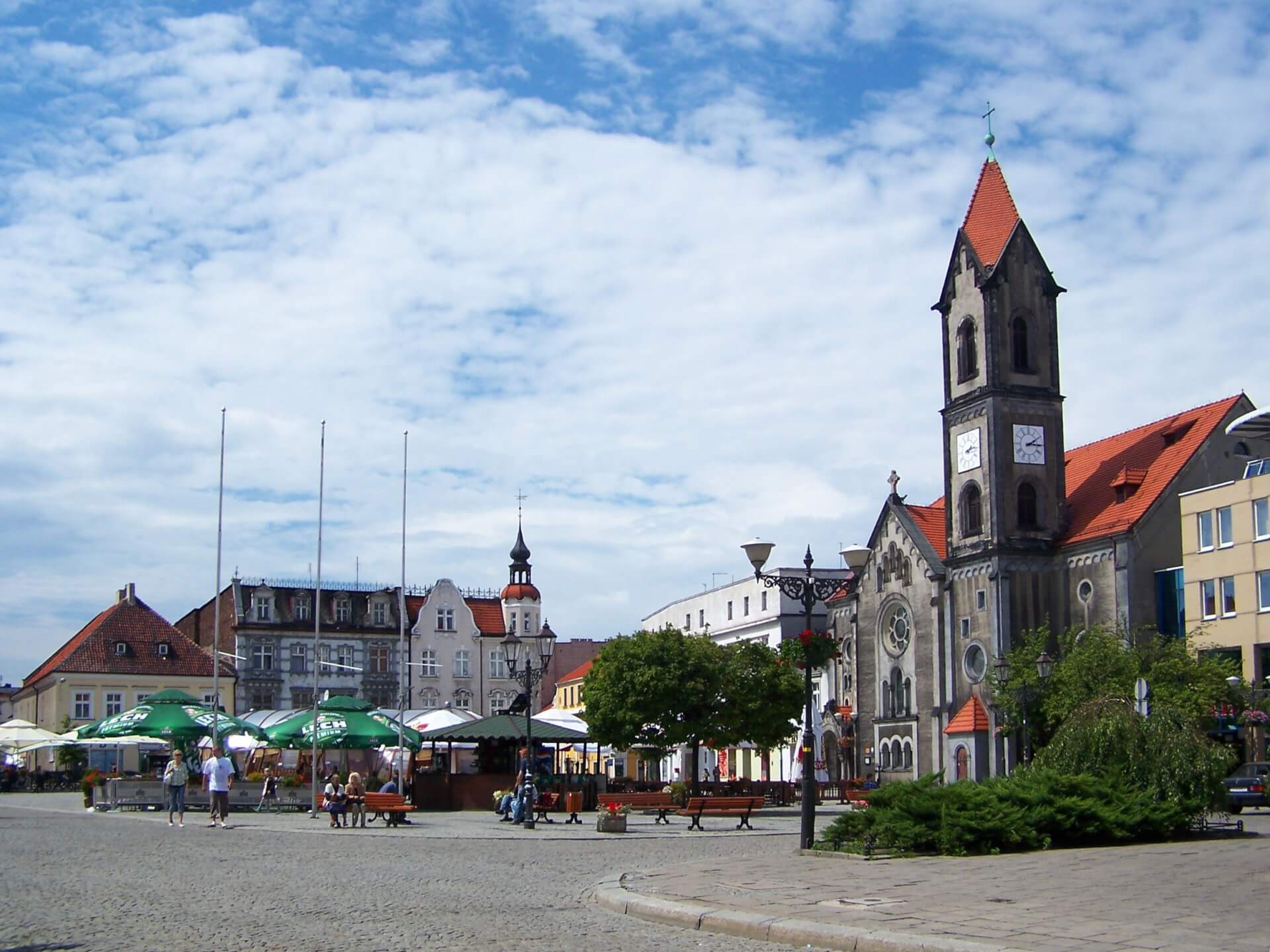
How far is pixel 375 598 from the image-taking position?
9831 cm

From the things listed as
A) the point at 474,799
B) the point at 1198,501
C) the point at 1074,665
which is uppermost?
the point at 1198,501

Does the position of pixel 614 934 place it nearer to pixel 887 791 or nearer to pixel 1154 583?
pixel 887 791

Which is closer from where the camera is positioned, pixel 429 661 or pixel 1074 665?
pixel 1074 665

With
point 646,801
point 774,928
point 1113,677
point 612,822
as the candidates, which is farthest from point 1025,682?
point 774,928

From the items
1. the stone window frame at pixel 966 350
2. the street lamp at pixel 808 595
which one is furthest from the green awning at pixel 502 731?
the stone window frame at pixel 966 350

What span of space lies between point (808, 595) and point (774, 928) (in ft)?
42.1

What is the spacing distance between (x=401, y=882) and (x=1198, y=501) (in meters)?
42.6

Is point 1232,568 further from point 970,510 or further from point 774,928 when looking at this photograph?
point 774,928

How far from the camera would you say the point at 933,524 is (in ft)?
232

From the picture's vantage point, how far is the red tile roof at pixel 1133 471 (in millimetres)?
58750

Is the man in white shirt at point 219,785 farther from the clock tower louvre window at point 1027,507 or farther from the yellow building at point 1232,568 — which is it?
the clock tower louvre window at point 1027,507

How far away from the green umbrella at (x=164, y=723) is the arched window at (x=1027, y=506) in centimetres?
3250

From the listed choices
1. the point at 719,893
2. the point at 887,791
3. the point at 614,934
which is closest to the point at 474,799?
the point at 887,791

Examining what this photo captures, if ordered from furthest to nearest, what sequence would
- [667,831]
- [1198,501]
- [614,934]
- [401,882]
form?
[1198,501], [667,831], [401,882], [614,934]
